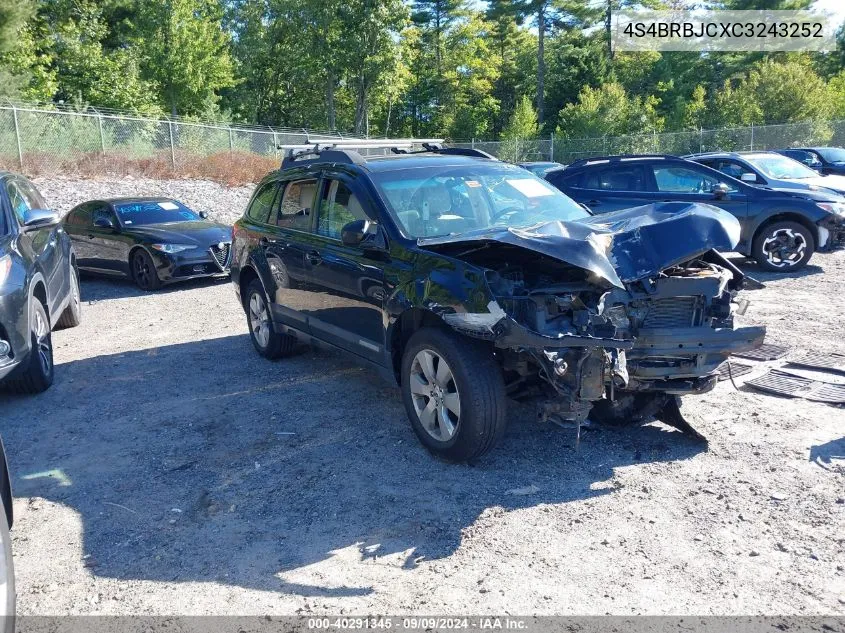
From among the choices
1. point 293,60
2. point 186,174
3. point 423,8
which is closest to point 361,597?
point 186,174

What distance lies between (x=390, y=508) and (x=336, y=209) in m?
2.56

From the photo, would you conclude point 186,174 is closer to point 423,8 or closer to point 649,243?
point 649,243

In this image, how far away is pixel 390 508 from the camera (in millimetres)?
4113

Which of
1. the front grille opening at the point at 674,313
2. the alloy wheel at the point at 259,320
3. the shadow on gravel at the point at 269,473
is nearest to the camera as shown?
the shadow on gravel at the point at 269,473

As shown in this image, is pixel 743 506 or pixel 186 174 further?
pixel 186 174

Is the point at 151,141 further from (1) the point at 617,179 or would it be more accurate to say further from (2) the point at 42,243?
(2) the point at 42,243

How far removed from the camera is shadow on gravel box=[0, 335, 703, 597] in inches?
147

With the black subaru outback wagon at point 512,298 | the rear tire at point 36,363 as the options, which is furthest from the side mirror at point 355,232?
the rear tire at point 36,363

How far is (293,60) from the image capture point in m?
47.4

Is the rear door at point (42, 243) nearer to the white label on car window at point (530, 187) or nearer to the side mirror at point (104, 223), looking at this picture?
the side mirror at point (104, 223)

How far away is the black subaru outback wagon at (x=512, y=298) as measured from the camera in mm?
4117

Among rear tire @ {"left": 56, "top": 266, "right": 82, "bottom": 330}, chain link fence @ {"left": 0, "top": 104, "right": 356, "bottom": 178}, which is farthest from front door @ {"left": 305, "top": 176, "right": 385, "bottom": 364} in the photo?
chain link fence @ {"left": 0, "top": 104, "right": 356, "bottom": 178}

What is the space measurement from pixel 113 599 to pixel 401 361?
2.30 meters

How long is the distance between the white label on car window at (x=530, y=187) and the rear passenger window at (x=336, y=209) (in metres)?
1.21
